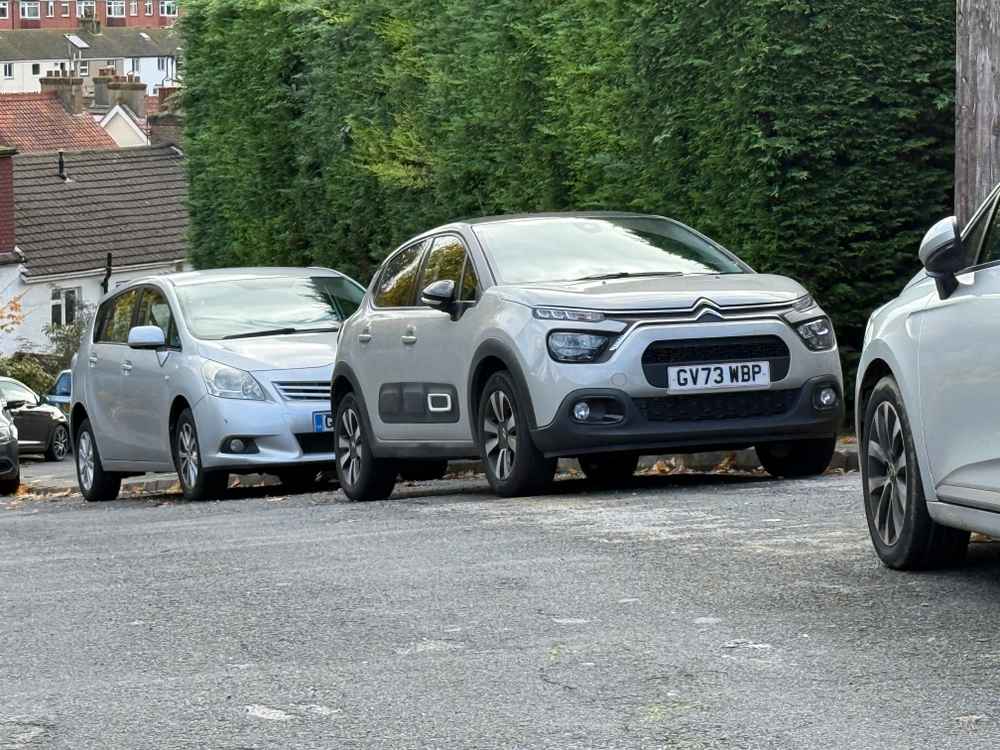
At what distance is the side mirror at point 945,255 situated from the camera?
7348 mm

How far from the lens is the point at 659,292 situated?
1130 cm

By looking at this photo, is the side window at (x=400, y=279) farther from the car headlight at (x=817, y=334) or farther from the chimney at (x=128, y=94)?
the chimney at (x=128, y=94)

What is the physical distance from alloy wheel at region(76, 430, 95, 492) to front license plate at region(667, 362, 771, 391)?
7540 millimetres

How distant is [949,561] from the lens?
7.84 meters

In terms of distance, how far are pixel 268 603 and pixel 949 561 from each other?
2.51 metres

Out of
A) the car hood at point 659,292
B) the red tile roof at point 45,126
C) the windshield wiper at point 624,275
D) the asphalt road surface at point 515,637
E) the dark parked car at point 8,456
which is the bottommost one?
the dark parked car at point 8,456

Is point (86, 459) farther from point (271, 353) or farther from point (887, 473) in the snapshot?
point (887, 473)

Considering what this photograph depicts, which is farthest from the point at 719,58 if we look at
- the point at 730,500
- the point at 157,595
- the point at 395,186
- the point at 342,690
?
the point at 342,690

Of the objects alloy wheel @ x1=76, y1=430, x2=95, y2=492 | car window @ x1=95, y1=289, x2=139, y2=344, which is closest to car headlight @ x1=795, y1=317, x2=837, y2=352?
car window @ x1=95, y1=289, x2=139, y2=344

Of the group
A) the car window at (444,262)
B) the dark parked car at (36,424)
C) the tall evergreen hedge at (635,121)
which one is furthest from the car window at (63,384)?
the car window at (444,262)

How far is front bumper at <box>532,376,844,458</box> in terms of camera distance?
1109 centimetres

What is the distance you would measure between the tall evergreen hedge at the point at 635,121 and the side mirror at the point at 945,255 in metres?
7.16

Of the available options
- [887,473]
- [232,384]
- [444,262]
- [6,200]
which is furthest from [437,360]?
[6,200]

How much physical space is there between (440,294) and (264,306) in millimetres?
4008
